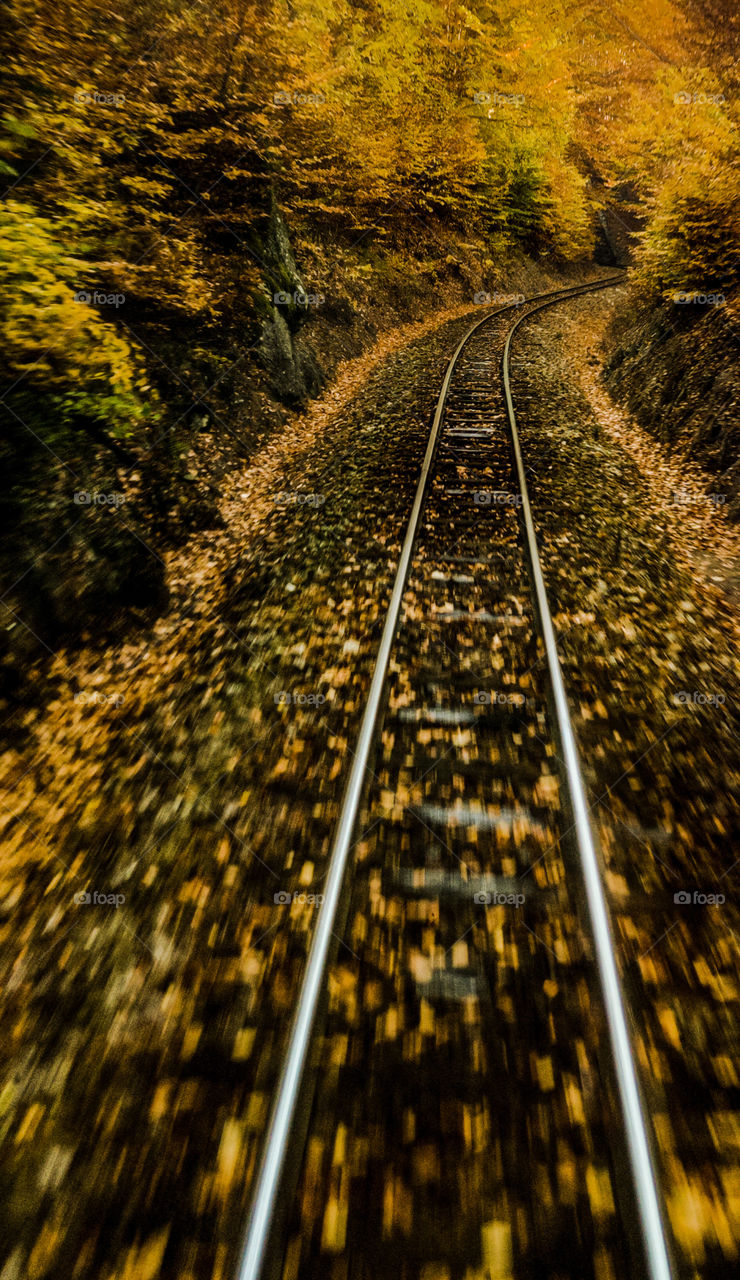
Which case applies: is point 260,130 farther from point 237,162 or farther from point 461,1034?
point 461,1034

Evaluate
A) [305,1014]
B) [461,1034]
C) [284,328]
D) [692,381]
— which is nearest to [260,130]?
[284,328]

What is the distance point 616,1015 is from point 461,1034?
0.67 m

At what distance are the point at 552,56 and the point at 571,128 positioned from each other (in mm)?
5553

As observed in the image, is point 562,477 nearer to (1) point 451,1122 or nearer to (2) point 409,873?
(2) point 409,873

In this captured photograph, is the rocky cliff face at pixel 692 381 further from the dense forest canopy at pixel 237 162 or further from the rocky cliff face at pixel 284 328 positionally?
the rocky cliff face at pixel 284 328

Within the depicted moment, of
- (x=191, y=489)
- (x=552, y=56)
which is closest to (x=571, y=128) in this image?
(x=552, y=56)

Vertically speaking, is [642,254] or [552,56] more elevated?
[552,56]

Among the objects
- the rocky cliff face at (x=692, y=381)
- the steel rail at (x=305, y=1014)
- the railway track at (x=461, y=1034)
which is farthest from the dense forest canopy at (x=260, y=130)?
the railway track at (x=461, y=1034)

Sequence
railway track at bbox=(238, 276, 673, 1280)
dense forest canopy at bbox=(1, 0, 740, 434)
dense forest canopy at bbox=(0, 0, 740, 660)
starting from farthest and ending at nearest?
dense forest canopy at bbox=(1, 0, 740, 434), dense forest canopy at bbox=(0, 0, 740, 660), railway track at bbox=(238, 276, 673, 1280)

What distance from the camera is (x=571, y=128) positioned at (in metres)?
19.0

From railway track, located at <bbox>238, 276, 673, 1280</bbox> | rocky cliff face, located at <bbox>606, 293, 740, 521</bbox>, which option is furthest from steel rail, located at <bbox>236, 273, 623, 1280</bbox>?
rocky cliff face, located at <bbox>606, 293, 740, 521</bbox>

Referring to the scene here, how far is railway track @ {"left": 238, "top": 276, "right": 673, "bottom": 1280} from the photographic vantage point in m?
1.91

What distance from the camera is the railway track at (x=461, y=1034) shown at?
75.3 inches

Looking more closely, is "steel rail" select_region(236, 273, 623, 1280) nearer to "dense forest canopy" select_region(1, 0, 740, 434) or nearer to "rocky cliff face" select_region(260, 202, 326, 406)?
"dense forest canopy" select_region(1, 0, 740, 434)
